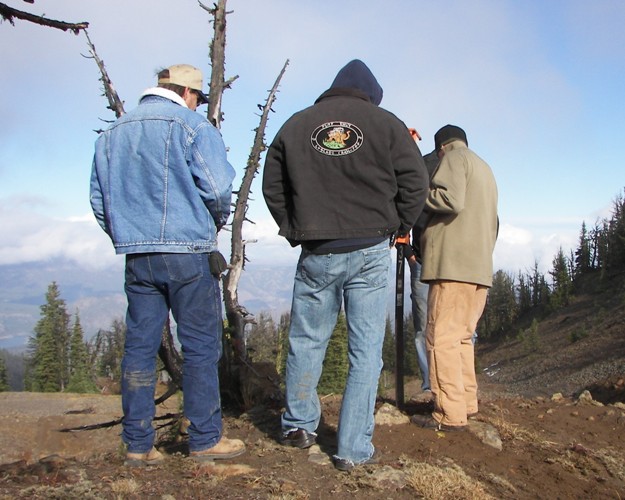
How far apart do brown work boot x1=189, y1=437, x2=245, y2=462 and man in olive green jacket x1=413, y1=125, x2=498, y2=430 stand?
1.94 metres

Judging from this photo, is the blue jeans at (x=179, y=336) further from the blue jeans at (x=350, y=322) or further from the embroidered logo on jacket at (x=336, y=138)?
the embroidered logo on jacket at (x=336, y=138)

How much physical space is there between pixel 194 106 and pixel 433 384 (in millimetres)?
3216

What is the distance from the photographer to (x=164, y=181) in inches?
157

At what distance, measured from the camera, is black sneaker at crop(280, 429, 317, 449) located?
A: 4.38 meters

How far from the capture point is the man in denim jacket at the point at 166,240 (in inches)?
156

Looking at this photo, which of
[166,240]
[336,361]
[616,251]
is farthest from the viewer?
[616,251]

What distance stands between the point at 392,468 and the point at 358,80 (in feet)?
9.37

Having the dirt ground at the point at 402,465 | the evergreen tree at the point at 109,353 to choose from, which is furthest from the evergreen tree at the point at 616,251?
the evergreen tree at the point at 109,353

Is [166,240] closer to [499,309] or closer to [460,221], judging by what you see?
[460,221]

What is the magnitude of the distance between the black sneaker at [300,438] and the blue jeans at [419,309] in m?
2.23

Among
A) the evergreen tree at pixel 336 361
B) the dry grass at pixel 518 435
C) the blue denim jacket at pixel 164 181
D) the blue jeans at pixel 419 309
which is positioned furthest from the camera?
the evergreen tree at pixel 336 361

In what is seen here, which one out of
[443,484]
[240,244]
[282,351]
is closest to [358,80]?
[443,484]

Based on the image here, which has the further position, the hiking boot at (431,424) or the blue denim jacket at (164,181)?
the hiking boot at (431,424)

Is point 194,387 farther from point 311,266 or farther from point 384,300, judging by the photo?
point 384,300
